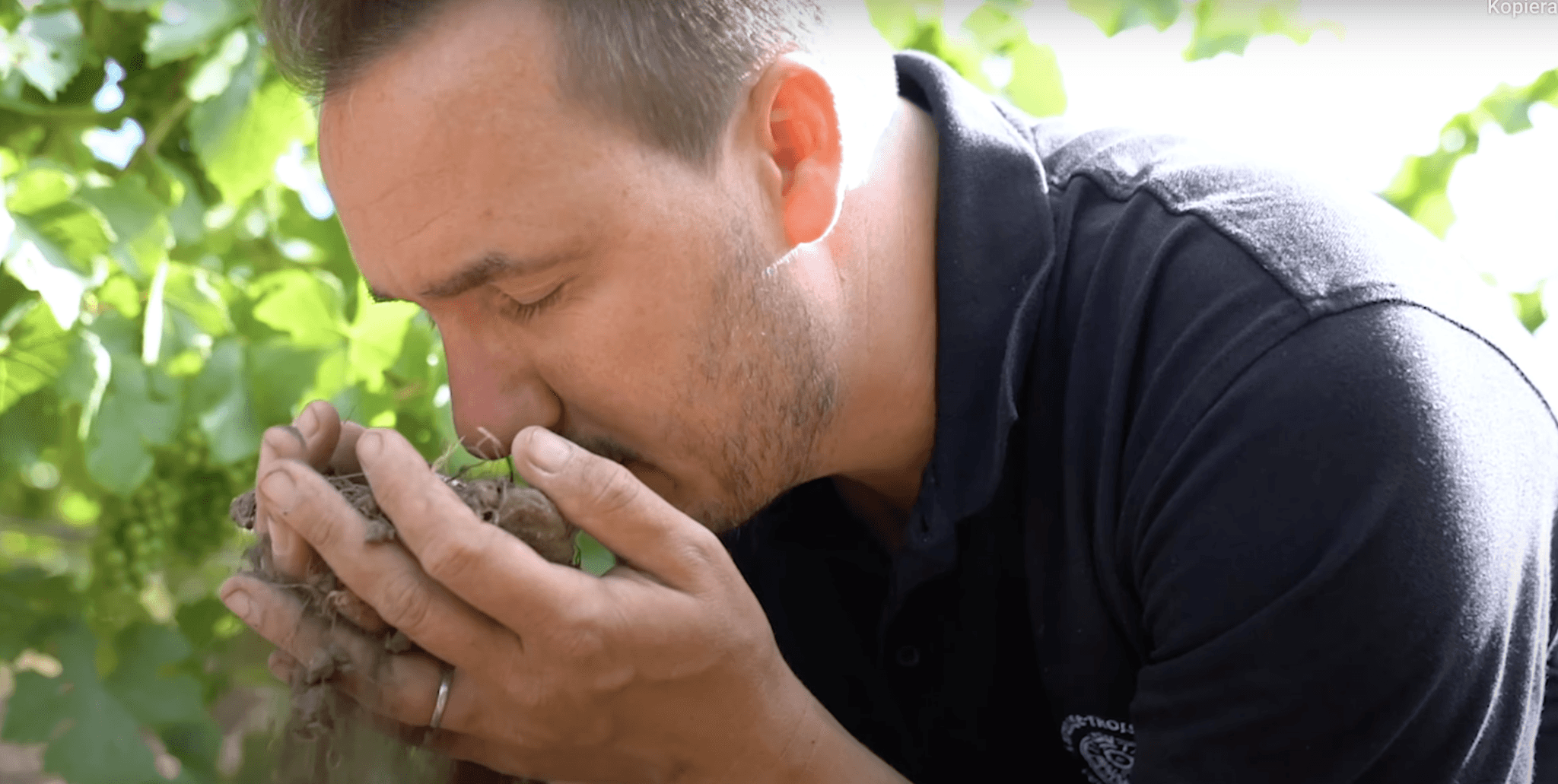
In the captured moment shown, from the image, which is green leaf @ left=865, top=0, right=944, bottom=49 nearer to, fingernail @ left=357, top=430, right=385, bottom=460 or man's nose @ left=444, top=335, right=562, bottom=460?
man's nose @ left=444, top=335, right=562, bottom=460

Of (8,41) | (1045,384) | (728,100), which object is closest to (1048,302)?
(1045,384)

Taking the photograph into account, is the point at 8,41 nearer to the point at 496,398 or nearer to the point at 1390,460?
the point at 496,398

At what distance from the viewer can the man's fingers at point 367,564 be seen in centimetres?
106

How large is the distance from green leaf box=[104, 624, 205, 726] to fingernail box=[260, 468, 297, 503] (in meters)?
0.76

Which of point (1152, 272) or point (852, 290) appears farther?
point (852, 290)

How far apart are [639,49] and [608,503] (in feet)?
1.43

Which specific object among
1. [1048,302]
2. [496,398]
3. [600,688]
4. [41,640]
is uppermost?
[1048,302]

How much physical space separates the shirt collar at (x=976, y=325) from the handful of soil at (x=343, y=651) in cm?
40

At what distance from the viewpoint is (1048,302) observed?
4.57 ft

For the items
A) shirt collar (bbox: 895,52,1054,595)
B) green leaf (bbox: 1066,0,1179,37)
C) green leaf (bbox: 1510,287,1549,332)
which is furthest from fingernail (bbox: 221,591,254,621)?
green leaf (bbox: 1510,287,1549,332)

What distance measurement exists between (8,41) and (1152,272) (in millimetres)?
1342

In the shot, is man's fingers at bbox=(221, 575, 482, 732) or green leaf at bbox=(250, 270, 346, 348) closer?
man's fingers at bbox=(221, 575, 482, 732)

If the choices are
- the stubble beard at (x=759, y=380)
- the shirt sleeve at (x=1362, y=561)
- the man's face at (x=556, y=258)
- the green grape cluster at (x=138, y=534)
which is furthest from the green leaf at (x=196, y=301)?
the shirt sleeve at (x=1362, y=561)

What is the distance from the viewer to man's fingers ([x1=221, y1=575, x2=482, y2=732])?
111 centimetres
